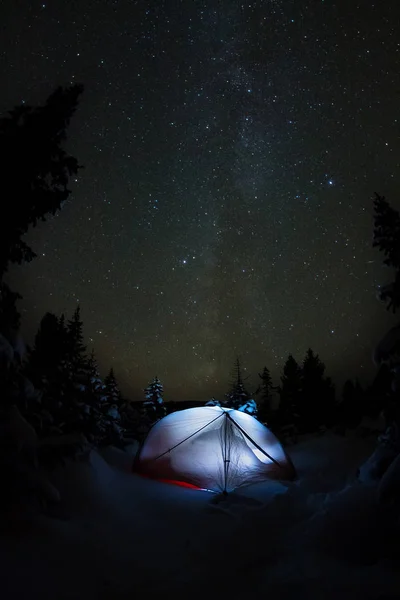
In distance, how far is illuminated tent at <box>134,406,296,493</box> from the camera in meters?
10.1

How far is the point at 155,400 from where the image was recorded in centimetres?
3253

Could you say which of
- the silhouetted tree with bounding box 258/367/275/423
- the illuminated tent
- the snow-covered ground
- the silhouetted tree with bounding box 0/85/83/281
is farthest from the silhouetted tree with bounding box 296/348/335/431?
the silhouetted tree with bounding box 0/85/83/281

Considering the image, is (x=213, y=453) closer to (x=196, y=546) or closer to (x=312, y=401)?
(x=196, y=546)

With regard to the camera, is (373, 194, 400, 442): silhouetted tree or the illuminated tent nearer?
(373, 194, 400, 442): silhouetted tree

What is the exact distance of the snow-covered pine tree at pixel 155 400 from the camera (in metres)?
31.9

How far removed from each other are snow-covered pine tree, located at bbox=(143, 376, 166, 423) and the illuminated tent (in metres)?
20.7

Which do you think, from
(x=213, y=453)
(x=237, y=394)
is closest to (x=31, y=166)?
(x=213, y=453)

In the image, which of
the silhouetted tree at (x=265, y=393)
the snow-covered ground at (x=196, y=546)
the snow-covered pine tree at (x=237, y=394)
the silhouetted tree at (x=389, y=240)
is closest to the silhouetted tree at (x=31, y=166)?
the snow-covered ground at (x=196, y=546)

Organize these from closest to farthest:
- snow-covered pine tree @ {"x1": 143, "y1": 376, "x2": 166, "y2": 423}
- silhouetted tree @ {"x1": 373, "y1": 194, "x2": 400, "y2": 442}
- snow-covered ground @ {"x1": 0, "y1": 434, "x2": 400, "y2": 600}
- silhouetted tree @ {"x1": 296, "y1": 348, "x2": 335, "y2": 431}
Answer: snow-covered ground @ {"x1": 0, "y1": 434, "x2": 400, "y2": 600} → silhouetted tree @ {"x1": 373, "y1": 194, "x2": 400, "y2": 442} → silhouetted tree @ {"x1": 296, "y1": 348, "x2": 335, "y2": 431} → snow-covered pine tree @ {"x1": 143, "y1": 376, "x2": 166, "y2": 423}

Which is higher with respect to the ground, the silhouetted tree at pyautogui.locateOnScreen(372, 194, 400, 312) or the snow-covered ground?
the silhouetted tree at pyautogui.locateOnScreen(372, 194, 400, 312)

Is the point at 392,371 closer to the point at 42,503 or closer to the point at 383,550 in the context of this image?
the point at 383,550

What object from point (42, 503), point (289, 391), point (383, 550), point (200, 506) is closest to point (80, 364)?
point (200, 506)

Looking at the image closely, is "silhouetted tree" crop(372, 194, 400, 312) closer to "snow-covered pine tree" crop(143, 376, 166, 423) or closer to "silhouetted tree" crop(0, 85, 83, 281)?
"silhouetted tree" crop(0, 85, 83, 281)

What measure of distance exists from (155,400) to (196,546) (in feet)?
91.1
